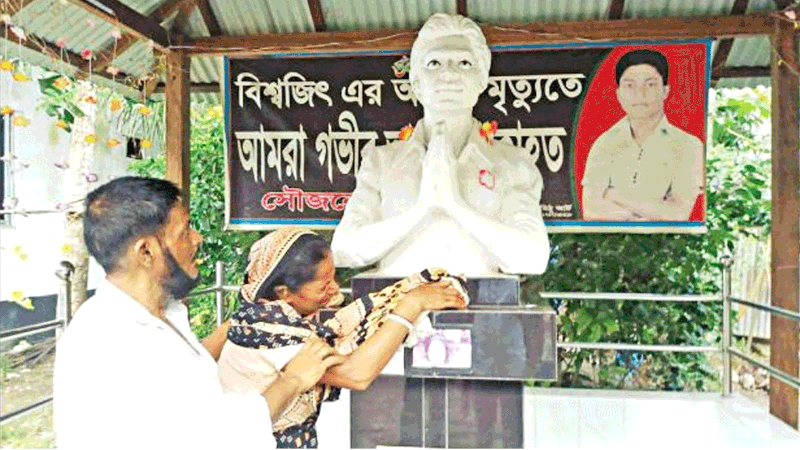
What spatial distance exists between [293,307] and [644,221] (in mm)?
2958

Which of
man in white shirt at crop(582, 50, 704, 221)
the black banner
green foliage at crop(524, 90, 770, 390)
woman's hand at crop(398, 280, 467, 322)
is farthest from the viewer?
green foliage at crop(524, 90, 770, 390)

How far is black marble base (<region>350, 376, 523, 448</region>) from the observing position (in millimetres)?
2277

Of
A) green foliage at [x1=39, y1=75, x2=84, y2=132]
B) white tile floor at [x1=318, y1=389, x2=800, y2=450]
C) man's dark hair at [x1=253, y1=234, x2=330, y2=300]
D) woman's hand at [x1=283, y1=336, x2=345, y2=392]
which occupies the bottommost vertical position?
white tile floor at [x1=318, y1=389, x2=800, y2=450]

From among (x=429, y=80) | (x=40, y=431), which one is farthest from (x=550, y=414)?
(x=40, y=431)

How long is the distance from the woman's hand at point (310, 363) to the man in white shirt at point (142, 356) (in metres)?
0.04

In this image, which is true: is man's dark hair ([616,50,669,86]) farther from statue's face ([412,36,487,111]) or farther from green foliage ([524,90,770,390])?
statue's face ([412,36,487,111])

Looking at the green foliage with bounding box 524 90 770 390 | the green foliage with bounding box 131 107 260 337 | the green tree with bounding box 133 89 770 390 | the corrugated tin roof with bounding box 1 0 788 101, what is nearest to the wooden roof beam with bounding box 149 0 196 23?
the corrugated tin roof with bounding box 1 0 788 101

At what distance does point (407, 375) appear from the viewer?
7.52 ft

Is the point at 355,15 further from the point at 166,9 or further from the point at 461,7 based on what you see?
the point at 166,9

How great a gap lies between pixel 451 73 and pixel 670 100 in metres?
2.03

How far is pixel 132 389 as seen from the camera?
43.4 inches

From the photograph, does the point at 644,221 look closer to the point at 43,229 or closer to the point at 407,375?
the point at 407,375

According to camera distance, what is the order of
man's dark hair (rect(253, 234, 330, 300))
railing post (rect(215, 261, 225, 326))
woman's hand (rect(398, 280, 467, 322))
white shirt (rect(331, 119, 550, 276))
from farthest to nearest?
railing post (rect(215, 261, 225, 326)), white shirt (rect(331, 119, 550, 276)), woman's hand (rect(398, 280, 467, 322)), man's dark hair (rect(253, 234, 330, 300))

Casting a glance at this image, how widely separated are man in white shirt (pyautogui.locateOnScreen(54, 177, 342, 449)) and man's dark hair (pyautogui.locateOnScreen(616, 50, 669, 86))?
3.30m
